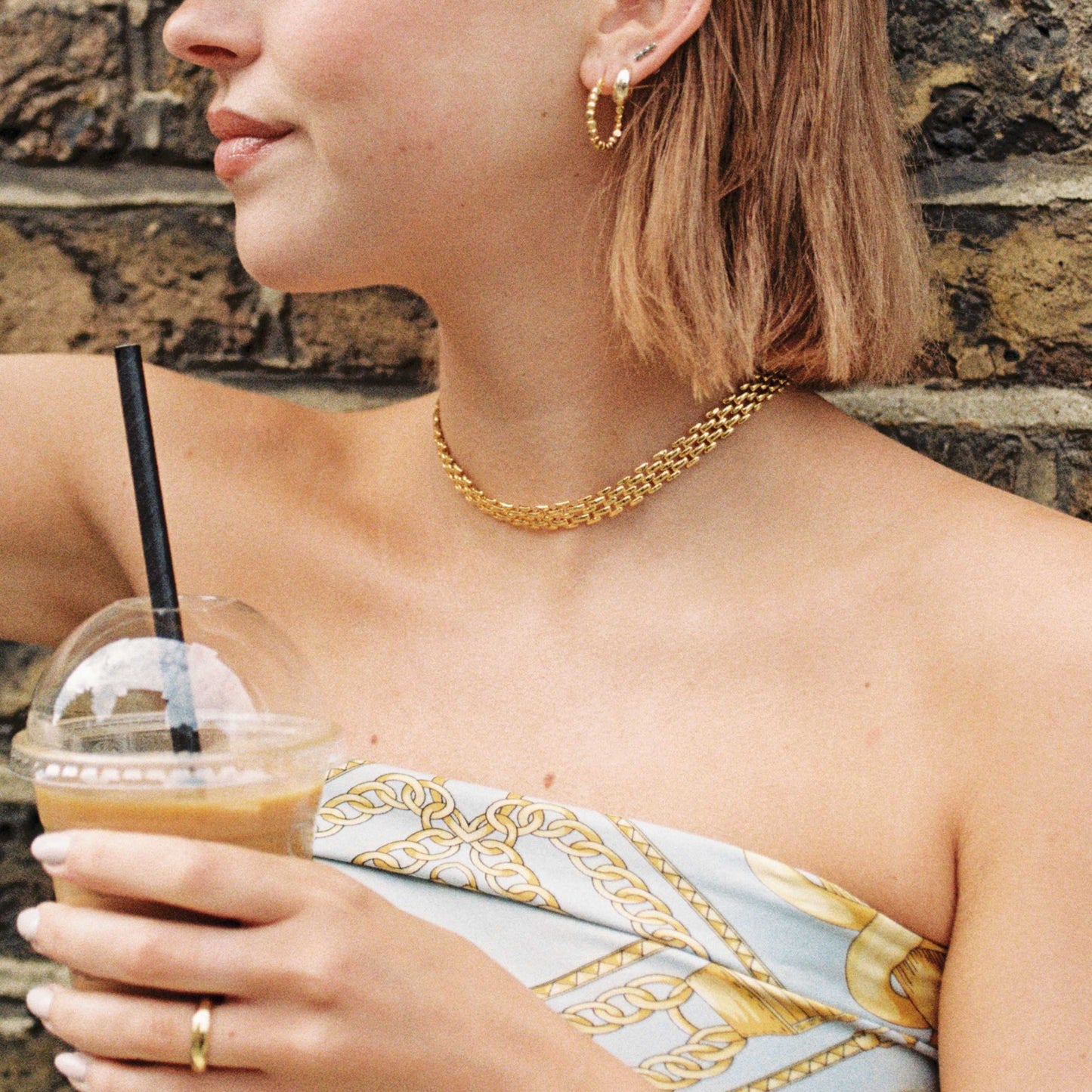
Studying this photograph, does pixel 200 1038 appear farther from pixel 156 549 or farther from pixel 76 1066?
pixel 156 549

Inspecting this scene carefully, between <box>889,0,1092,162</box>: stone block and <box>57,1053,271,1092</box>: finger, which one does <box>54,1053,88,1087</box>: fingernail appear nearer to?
<box>57,1053,271,1092</box>: finger

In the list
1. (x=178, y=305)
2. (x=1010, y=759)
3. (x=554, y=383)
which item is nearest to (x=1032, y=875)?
(x=1010, y=759)

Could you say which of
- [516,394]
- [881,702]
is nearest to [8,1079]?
[516,394]

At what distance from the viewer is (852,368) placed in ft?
4.18

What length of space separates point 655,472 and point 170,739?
68cm

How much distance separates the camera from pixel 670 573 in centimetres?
123

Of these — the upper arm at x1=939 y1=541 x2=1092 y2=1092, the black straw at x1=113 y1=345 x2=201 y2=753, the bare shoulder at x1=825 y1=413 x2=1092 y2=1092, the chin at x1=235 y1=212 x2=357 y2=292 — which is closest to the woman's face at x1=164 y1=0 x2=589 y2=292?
the chin at x1=235 y1=212 x2=357 y2=292

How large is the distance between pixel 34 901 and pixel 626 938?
2.92ft

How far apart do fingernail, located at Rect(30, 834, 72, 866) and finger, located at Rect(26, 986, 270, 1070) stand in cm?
8

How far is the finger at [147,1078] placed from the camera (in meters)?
0.65

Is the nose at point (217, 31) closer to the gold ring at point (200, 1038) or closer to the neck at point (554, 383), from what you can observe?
the neck at point (554, 383)

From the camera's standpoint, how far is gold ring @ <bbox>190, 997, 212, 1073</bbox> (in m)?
0.63

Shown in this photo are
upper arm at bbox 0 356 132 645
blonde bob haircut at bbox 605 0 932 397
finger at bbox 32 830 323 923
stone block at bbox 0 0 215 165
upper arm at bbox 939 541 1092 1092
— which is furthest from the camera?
stone block at bbox 0 0 215 165

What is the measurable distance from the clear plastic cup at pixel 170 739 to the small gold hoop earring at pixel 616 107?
24.4 inches
